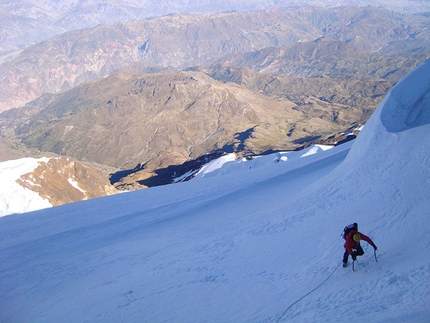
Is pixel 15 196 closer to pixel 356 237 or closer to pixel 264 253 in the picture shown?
pixel 264 253

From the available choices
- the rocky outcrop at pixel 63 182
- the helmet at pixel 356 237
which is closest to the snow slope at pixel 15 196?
the rocky outcrop at pixel 63 182

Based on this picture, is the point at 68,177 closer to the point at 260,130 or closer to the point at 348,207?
the point at 348,207

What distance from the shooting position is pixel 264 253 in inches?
617

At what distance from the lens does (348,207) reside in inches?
650

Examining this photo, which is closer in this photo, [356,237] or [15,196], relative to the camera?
[356,237]

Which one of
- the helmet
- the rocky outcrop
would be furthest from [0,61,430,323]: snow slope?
the rocky outcrop

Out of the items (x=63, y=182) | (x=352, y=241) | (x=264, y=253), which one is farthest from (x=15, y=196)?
(x=352, y=241)

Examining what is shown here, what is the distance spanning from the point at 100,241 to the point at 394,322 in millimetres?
19470

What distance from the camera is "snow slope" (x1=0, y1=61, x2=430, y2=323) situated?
1029 cm

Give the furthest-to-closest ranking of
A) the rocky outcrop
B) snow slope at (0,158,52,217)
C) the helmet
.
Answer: the rocky outcrop
snow slope at (0,158,52,217)
the helmet

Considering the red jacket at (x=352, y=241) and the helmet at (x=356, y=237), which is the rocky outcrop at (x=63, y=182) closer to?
the red jacket at (x=352, y=241)

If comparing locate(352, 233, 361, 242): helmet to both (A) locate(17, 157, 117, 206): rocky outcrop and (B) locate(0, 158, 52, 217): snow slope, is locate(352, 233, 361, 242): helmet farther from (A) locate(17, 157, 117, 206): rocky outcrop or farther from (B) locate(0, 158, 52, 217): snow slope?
(A) locate(17, 157, 117, 206): rocky outcrop

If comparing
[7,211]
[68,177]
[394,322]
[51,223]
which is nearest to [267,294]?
[394,322]

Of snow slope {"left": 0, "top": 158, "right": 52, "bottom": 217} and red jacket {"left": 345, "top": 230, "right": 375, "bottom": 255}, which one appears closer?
red jacket {"left": 345, "top": 230, "right": 375, "bottom": 255}
